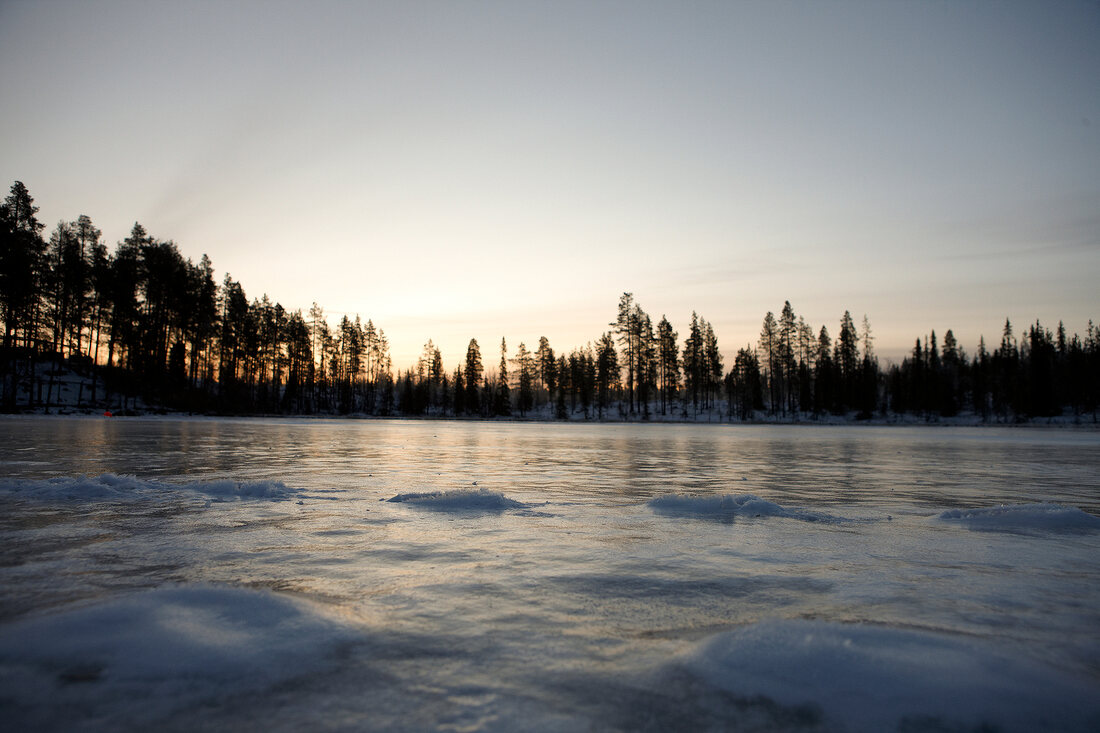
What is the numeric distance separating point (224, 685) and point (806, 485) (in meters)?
9.13

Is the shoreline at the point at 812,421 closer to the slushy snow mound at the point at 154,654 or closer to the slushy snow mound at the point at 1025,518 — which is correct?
the slushy snow mound at the point at 1025,518

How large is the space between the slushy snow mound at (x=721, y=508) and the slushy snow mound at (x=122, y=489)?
4917mm

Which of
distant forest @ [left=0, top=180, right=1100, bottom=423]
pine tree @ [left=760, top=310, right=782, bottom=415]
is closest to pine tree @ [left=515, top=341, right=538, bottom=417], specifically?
distant forest @ [left=0, top=180, right=1100, bottom=423]

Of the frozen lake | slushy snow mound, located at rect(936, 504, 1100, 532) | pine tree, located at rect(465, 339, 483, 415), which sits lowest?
slushy snow mound, located at rect(936, 504, 1100, 532)

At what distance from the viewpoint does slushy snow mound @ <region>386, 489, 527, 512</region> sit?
6.53m

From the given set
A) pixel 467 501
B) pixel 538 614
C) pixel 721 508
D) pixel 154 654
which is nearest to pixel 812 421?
pixel 721 508

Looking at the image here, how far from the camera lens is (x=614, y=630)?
2807 mm

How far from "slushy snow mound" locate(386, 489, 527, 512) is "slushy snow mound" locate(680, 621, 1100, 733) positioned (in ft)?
13.9

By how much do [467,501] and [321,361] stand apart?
86.7 metres

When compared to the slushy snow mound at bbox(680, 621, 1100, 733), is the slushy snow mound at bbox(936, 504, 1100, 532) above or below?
below

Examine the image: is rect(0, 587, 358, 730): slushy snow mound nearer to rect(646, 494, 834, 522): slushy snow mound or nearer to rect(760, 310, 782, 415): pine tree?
rect(646, 494, 834, 522): slushy snow mound

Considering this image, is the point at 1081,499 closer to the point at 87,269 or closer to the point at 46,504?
the point at 46,504

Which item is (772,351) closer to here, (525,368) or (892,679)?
(525,368)

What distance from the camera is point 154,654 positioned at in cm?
244
